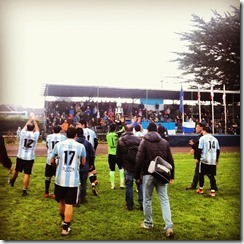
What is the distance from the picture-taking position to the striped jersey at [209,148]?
6594 mm

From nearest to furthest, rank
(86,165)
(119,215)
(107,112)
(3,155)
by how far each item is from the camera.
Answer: (3,155), (119,215), (86,165), (107,112)

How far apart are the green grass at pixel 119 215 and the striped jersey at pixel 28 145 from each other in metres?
0.62

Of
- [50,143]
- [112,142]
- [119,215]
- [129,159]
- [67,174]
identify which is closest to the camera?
[67,174]

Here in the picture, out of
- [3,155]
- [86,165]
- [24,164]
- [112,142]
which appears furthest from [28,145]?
[3,155]

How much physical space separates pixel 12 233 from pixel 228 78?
463 centimetres

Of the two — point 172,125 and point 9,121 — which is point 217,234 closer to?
point 9,121

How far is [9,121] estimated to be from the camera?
18.4ft

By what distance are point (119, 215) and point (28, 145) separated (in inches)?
88.8

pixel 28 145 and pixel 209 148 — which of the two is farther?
pixel 209 148

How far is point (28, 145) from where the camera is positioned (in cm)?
634

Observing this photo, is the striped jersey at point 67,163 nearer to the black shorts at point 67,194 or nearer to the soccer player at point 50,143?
the black shorts at point 67,194

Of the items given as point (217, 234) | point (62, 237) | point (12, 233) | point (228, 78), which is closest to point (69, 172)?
point (62, 237)

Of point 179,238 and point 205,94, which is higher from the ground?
point 205,94

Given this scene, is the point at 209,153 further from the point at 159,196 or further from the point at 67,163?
the point at 67,163
